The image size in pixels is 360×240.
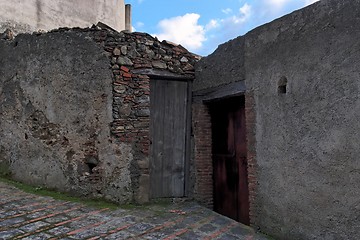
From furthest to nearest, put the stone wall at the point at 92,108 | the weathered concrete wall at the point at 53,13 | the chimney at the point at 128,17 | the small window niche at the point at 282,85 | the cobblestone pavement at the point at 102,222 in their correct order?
1. the chimney at the point at 128,17
2. the weathered concrete wall at the point at 53,13
3. the stone wall at the point at 92,108
4. the small window niche at the point at 282,85
5. the cobblestone pavement at the point at 102,222

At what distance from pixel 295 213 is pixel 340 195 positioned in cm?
65

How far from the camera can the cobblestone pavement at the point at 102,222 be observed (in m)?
3.82

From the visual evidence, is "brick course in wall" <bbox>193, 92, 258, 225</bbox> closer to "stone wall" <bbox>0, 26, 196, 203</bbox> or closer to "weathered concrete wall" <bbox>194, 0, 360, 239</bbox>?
"stone wall" <bbox>0, 26, 196, 203</bbox>

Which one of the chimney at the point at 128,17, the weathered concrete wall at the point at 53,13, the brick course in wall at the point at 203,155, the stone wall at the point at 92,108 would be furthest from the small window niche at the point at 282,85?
the chimney at the point at 128,17

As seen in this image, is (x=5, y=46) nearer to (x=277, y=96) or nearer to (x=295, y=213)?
(x=277, y=96)

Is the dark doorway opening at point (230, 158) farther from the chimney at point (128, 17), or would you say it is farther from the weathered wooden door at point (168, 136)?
the chimney at point (128, 17)

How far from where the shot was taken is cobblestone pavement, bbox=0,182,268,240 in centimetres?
382

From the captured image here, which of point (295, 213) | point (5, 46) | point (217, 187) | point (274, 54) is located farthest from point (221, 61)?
point (5, 46)

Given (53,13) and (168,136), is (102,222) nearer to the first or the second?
(168,136)

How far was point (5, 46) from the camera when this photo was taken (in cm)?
631

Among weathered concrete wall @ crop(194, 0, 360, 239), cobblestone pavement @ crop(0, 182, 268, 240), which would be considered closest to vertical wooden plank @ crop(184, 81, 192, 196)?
cobblestone pavement @ crop(0, 182, 268, 240)

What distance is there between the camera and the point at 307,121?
3.67m

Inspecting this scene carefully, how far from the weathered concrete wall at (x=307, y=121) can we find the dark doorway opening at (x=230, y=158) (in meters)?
0.52

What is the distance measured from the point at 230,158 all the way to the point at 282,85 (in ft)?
5.56
